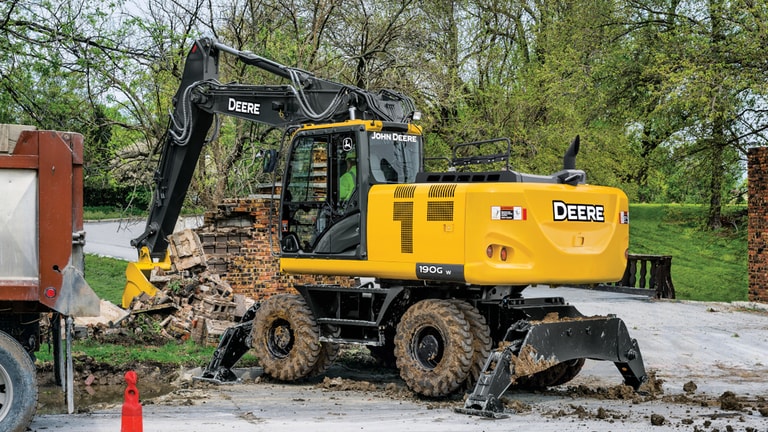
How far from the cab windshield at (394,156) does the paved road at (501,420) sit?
255 cm

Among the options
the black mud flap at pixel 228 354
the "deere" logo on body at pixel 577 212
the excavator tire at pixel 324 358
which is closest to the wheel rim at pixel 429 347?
the excavator tire at pixel 324 358

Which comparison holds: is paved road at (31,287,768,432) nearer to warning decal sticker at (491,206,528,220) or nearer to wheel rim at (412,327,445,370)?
wheel rim at (412,327,445,370)

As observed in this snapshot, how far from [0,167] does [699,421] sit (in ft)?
21.8

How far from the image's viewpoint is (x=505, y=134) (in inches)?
1014

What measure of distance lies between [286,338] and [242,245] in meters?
6.80

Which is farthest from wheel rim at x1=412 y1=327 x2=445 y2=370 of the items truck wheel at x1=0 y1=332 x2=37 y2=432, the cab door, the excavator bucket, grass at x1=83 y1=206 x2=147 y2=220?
grass at x1=83 y1=206 x2=147 y2=220

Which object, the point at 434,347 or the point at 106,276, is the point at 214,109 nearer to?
the point at 434,347

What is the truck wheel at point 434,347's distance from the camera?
10273 mm

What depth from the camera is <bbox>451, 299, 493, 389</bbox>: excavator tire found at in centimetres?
1038

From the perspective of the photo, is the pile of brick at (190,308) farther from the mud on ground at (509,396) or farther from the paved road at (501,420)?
the paved road at (501,420)

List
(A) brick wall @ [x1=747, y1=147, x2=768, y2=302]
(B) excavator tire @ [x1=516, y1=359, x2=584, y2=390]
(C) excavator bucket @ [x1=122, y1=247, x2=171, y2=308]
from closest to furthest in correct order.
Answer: (B) excavator tire @ [x1=516, y1=359, x2=584, y2=390] < (C) excavator bucket @ [x1=122, y1=247, x2=171, y2=308] < (A) brick wall @ [x1=747, y1=147, x2=768, y2=302]

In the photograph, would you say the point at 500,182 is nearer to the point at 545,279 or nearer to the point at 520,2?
the point at 545,279

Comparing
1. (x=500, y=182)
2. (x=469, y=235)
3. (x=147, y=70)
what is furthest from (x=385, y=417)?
(x=147, y=70)

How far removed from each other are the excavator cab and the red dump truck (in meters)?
3.87
